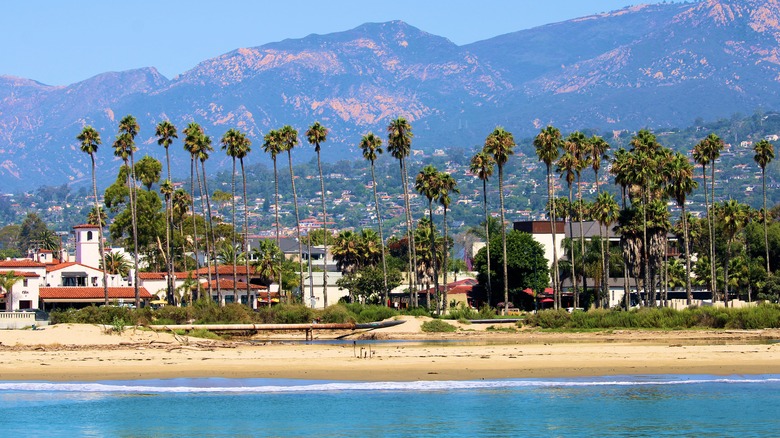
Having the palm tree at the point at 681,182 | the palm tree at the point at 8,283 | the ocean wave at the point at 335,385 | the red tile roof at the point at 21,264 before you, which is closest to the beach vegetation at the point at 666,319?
the palm tree at the point at 681,182

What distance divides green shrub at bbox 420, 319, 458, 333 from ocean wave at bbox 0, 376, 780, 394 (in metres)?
31.1

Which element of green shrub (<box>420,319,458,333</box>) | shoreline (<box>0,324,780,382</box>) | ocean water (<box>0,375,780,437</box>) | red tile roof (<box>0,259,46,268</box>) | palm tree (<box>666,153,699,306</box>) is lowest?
ocean water (<box>0,375,780,437</box>)

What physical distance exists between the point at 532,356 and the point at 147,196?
64.4m

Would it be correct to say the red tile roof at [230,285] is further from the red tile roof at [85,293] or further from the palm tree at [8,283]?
the palm tree at [8,283]

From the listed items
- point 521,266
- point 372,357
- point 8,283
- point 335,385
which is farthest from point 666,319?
point 8,283

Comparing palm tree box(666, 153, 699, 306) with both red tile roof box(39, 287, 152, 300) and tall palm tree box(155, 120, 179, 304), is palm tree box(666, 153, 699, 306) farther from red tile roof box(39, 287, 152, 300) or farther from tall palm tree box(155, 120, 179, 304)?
red tile roof box(39, 287, 152, 300)

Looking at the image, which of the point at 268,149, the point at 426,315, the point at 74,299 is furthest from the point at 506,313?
the point at 74,299

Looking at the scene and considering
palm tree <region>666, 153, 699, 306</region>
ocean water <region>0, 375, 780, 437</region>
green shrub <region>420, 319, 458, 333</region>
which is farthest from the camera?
palm tree <region>666, 153, 699, 306</region>

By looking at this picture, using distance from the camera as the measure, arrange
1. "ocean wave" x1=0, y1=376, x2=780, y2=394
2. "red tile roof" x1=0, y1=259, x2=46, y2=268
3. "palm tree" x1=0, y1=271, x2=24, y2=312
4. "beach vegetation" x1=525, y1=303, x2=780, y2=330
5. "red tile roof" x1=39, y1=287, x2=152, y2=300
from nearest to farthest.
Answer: "ocean wave" x1=0, y1=376, x2=780, y2=394
"beach vegetation" x1=525, y1=303, x2=780, y2=330
"palm tree" x1=0, y1=271, x2=24, y2=312
"red tile roof" x1=39, y1=287, x2=152, y2=300
"red tile roof" x1=0, y1=259, x2=46, y2=268

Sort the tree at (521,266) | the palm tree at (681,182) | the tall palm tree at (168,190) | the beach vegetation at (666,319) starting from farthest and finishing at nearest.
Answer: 1. the tree at (521,266)
2. the tall palm tree at (168,190)
3. the palm tree at (681,182)
4. the beach vegetation at (666,319)

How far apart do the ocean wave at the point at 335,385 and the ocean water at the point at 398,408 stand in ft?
0.16

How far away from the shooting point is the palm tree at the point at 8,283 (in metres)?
91.3

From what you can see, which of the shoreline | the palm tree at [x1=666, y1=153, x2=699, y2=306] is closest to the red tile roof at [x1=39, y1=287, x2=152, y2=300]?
the shoreline

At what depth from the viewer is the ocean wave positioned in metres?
47.3
